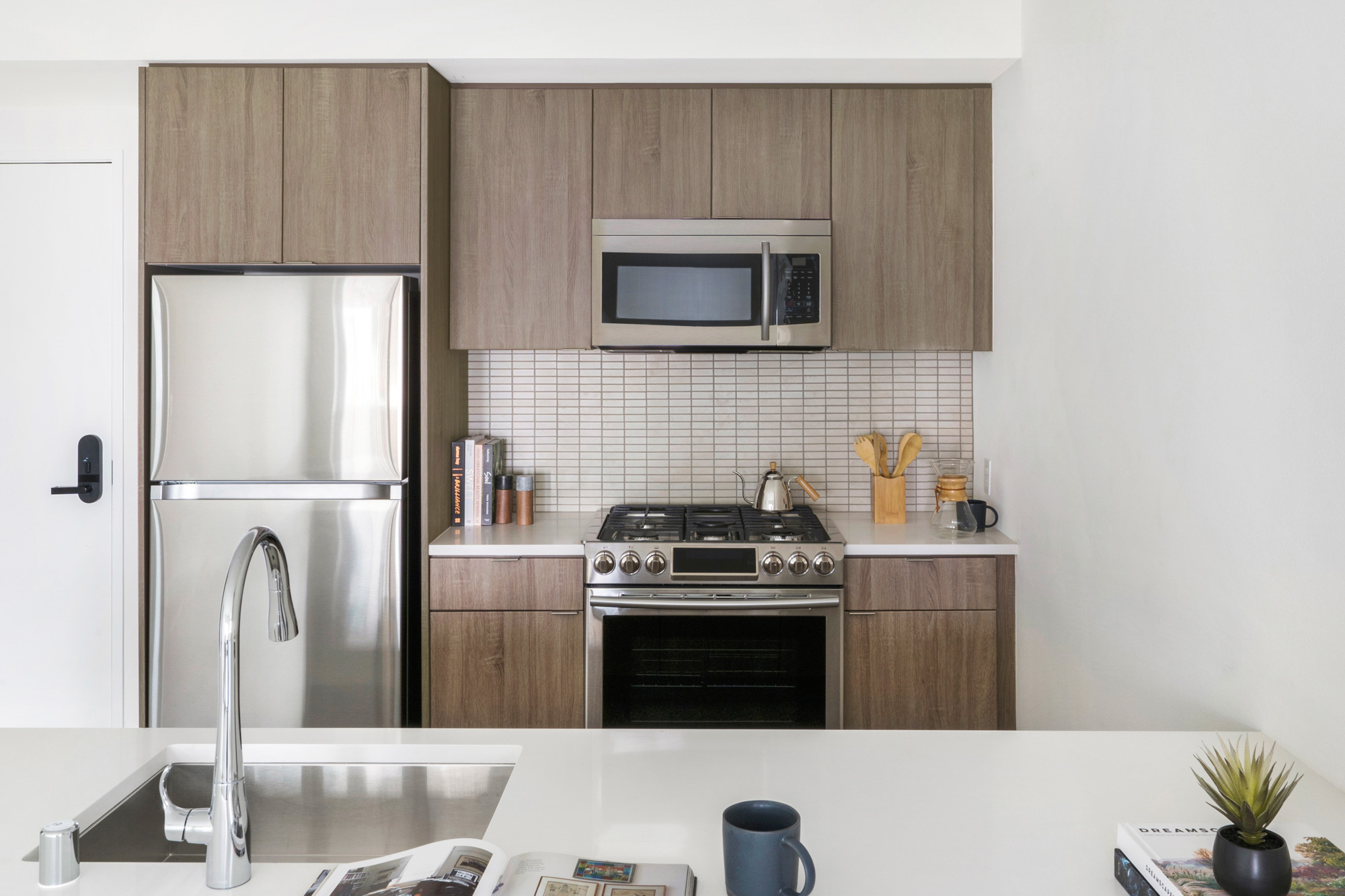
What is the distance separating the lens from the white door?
10.3 ft

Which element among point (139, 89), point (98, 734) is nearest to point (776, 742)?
point (98, 734)

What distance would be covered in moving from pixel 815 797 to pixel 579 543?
5.18ft

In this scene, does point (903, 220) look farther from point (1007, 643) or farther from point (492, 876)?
point (492, 876)

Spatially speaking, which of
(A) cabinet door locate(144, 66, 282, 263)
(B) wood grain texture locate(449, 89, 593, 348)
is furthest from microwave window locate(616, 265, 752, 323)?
(A) cabinet door locate(144, 66, 282, 263)

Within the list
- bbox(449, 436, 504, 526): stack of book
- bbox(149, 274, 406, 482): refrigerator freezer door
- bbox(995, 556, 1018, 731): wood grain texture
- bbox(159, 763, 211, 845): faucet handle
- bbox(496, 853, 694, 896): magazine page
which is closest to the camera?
bbox(496, 853, 694, 896): magazine page

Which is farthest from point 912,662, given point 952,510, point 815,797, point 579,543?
point 815,797

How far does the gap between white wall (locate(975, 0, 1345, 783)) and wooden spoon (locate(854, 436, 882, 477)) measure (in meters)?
0.54

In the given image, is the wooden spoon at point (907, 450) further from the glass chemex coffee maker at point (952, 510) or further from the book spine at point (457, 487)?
the book spine at point (457, 487)

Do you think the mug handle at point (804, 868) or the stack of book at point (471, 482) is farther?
the stack of book at point (471, 482)

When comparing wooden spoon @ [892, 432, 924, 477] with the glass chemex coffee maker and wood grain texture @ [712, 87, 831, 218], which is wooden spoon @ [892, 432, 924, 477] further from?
wood grain texture @ [712, 87, 831, 218]

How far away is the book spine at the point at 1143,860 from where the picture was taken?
96cm

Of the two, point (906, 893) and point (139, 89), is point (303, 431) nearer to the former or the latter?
point (139, 89)

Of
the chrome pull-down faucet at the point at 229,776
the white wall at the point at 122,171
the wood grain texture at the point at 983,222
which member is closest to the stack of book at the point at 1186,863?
the chrome pull-down faucet at the point at 229,776

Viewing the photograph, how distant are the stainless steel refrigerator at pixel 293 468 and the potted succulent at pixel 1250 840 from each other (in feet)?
7.15
